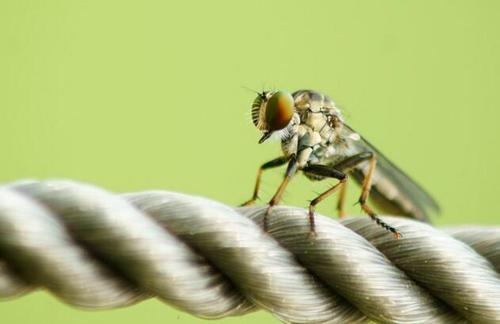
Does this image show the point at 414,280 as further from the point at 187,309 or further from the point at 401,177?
the point at 401,177

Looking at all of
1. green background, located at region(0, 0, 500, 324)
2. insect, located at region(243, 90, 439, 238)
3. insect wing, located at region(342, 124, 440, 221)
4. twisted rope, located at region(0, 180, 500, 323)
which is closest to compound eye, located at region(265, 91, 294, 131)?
insect, located at region(243, 90, 439, 238)

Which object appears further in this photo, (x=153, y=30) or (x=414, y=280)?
(x=153, y=30)

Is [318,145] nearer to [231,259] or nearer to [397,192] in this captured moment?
[397,192]

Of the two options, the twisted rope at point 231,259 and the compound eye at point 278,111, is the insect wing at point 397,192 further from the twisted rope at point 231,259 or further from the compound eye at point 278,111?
the twisted rope at point 231,259

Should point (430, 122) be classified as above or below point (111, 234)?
below

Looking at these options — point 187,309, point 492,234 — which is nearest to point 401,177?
point 492,234

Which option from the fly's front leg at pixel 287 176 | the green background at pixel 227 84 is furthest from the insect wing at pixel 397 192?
the green background at pixel 227 84

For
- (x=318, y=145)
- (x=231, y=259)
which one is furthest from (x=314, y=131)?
(x=231, y=259)
